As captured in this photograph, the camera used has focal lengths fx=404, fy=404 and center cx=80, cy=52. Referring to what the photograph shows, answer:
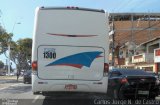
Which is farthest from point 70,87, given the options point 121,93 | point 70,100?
point 121,93

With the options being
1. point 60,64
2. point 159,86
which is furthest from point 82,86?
point 159,86

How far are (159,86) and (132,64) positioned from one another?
4865 centimetres

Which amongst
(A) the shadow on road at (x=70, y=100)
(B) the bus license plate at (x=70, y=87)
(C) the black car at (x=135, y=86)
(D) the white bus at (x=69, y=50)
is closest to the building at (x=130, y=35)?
(A) the shadow on road at (x=70, y=100)

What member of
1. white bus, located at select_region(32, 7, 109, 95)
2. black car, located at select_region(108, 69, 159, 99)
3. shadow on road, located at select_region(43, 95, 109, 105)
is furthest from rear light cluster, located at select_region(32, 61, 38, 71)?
black car, located at select_region(108, 69, 159, 99)

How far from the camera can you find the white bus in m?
14.1

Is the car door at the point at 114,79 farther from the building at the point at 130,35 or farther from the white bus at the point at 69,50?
the building at the point at 130,35

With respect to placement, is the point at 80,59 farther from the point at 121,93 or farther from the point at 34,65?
the point at 121,93

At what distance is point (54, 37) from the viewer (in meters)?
14.2

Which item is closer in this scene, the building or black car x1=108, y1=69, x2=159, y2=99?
black car x1=108, y1=69, x2=159, y2=99

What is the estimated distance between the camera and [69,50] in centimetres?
1428

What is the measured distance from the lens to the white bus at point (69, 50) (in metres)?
14.1

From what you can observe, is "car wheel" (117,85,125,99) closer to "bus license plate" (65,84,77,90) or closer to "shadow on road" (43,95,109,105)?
"shadow on road" (43,95,109,105)

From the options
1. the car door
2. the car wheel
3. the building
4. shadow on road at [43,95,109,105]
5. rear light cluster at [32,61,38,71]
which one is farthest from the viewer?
the building

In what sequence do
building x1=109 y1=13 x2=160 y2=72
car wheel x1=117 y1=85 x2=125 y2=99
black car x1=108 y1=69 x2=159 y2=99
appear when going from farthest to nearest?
building x1=109 y1=13 x2=160 y2=72 < car wheel x1=117 y1=85 x2=125 y2=99 < black car x1=108 y1=69 x2=159 y2=99
